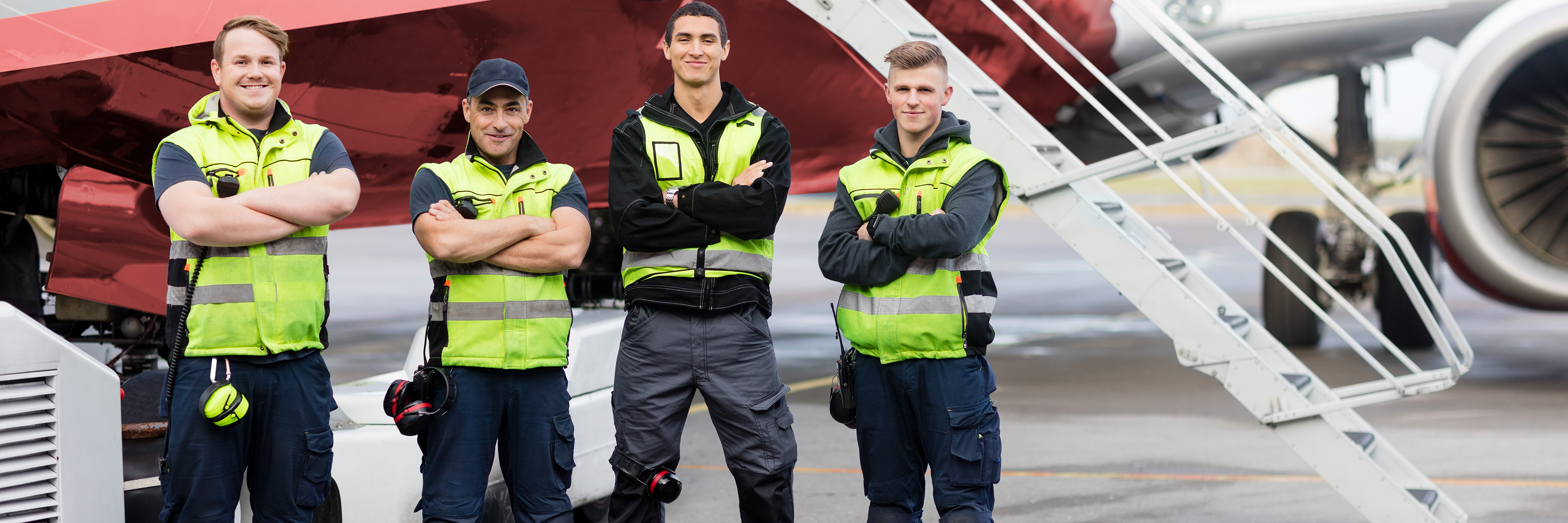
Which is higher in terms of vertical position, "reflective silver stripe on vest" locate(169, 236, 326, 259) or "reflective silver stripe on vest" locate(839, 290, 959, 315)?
"reflective silver stripe on vest" locate(169, 236, 326, 259)

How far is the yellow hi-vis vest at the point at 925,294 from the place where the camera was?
A: 3.47 m

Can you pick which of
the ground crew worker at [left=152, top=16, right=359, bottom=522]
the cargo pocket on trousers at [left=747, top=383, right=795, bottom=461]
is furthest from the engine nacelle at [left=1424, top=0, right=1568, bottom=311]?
the ground crew worker at [left=152, top=16, right=359, bottom=522]

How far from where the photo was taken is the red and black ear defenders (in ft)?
11.1

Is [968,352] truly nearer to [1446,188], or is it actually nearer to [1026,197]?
[1026,197]

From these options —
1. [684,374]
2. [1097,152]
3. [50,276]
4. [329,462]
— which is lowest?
[329,462]

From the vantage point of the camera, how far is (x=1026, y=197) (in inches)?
191

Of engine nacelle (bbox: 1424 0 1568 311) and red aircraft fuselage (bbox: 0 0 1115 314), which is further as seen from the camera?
engine nacelle (bbox: 1424 0 1568 311)

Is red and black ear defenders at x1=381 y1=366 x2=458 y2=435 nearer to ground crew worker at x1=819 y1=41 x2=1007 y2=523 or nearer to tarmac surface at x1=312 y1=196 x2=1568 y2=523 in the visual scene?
ground crew worker at x1=819 y1=41 x2=1007 y2=523

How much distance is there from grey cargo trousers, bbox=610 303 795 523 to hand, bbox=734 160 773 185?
36 cm

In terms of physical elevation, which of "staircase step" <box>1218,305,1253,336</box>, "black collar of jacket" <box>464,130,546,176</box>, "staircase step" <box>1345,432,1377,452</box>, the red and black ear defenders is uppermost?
"black collar of jacket" <box>464,130,546,176</box>

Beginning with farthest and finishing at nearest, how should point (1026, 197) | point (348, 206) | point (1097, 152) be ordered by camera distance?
point (1097, 152) < point (1026, 197) < point (348, 206)

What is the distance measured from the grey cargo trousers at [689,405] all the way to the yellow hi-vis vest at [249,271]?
883 millimetres

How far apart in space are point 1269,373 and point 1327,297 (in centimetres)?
725

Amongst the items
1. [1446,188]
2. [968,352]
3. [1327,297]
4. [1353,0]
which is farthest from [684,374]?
[1327,297]
